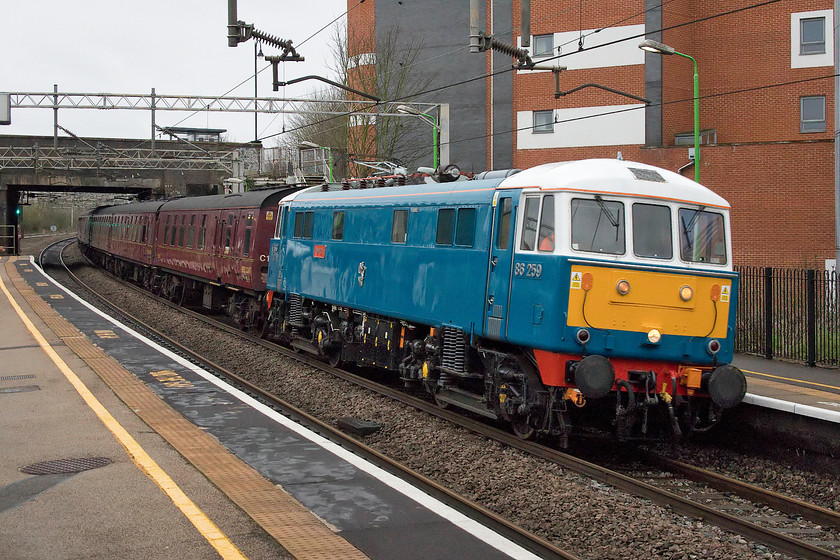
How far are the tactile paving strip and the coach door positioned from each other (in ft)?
11.5

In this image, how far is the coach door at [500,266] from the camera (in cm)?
1052

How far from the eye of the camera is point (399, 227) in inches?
534

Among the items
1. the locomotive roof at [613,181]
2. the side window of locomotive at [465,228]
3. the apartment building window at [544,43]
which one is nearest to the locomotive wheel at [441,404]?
the side window of locomotive at [465,228]

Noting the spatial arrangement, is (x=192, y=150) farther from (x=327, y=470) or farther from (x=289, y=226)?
(x=327, y=470)

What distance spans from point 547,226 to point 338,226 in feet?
21.7

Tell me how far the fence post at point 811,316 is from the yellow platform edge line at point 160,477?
1115 cm

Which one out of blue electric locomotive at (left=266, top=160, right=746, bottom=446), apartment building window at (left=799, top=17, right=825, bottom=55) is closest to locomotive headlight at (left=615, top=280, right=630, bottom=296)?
blue electric locomotive at (left=266, top=160, right=746, bottom=446)

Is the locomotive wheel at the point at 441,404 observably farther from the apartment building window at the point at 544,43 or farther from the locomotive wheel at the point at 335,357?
the apartment building window at the point at 544,43

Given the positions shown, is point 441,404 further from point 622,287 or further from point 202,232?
point 202,232

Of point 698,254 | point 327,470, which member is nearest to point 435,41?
point 698,254

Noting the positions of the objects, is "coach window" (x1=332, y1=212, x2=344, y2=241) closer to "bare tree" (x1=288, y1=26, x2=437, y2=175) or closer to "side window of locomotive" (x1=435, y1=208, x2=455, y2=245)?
"side window of locomotive" (x1=435, y1=208, x2=455, y2=245)

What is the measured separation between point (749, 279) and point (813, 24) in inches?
779

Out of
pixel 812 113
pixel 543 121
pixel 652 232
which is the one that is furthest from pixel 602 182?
pixel 812 113

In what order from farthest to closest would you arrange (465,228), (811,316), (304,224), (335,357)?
(304,224) < (335,357) < (811,316) < (465,228)
